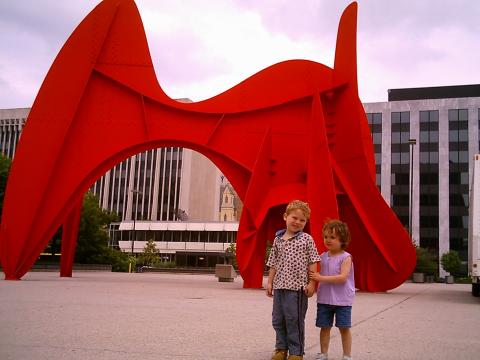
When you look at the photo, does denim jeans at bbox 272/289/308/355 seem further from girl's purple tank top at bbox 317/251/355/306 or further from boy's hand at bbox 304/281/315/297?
girl's purple tank top at bbox 317/251/355/306

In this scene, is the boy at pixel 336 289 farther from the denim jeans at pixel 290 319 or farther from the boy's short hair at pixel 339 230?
the denim jeans at pixel 290 319

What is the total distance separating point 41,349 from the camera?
15.5 feet

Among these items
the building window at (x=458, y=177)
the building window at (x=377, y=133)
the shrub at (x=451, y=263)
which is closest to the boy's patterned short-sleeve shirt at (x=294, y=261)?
the shrub at (x=451, y=263)

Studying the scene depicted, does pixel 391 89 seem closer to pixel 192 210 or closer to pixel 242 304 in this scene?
pixel 192 210

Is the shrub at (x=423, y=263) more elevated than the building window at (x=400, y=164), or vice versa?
the building window at (x=400, y=164)

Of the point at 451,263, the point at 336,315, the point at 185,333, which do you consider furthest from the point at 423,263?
the point at 336,315

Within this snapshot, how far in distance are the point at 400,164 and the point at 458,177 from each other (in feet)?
21.8

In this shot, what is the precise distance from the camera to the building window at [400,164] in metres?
63.7

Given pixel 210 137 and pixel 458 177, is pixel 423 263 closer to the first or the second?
pixel 458 177

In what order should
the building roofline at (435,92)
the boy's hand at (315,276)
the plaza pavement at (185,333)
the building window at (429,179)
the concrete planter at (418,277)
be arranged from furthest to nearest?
the building roofline at (435,92) < the building window at (429,179) < the concrete planter at (418,277) < the plaza pavement at (185,333) < the boy's hand at (315,276)

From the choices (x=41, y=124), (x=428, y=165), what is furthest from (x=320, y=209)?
(x=428, y=165)

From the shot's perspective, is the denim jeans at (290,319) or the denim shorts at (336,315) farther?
the denim shorts at (336,315)

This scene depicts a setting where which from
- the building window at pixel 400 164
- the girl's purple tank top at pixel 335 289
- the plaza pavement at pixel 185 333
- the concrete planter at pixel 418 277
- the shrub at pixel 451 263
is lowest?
the concrete planter at pixel 418 277

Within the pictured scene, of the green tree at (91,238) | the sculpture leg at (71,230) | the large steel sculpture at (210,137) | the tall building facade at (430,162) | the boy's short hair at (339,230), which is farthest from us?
the tall building facade at (430,162)
